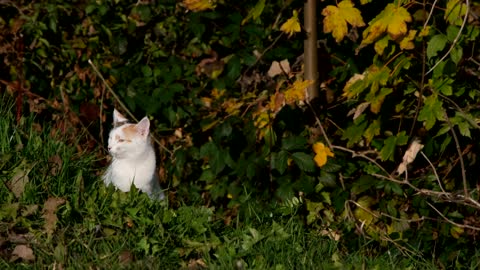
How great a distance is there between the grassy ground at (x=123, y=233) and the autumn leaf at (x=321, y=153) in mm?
417

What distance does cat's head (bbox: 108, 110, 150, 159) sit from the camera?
6086 millimetres

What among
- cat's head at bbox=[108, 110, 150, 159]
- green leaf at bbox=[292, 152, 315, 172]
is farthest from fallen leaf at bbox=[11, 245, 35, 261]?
green leaf at bbox=[292, 152, 315, 172]

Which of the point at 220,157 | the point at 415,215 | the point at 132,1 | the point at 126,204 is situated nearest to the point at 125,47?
the point at 132,1

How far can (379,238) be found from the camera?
219 inches

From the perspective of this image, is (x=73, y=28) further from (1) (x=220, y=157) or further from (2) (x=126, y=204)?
(2) (x=126, y=204)

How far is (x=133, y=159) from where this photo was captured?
6.07m

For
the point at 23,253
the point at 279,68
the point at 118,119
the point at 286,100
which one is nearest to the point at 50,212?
the point at 23,253

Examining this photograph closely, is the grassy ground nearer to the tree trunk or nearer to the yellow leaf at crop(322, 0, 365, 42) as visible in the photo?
the tree trunk

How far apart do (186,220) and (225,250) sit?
0.36m

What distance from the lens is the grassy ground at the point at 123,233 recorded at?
4.72 metres

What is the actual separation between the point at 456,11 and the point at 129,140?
2.28 meters

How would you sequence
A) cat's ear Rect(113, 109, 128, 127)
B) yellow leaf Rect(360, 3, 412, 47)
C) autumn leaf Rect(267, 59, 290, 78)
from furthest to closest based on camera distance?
1. cat's ear Rect(113, 109, 128, 127)
2. autumn leaf Rect(267, 59, 290, 78)
3. yellow leaf Rect(360, 3, 412, 47)

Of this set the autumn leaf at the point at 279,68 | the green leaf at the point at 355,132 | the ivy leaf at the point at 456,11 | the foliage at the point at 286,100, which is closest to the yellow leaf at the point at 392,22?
the foliage at the point at 286,100

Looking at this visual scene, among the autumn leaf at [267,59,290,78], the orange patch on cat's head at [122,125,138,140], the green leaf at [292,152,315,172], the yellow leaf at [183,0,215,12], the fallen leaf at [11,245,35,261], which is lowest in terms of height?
the green leaf at [292,152,315,172]
